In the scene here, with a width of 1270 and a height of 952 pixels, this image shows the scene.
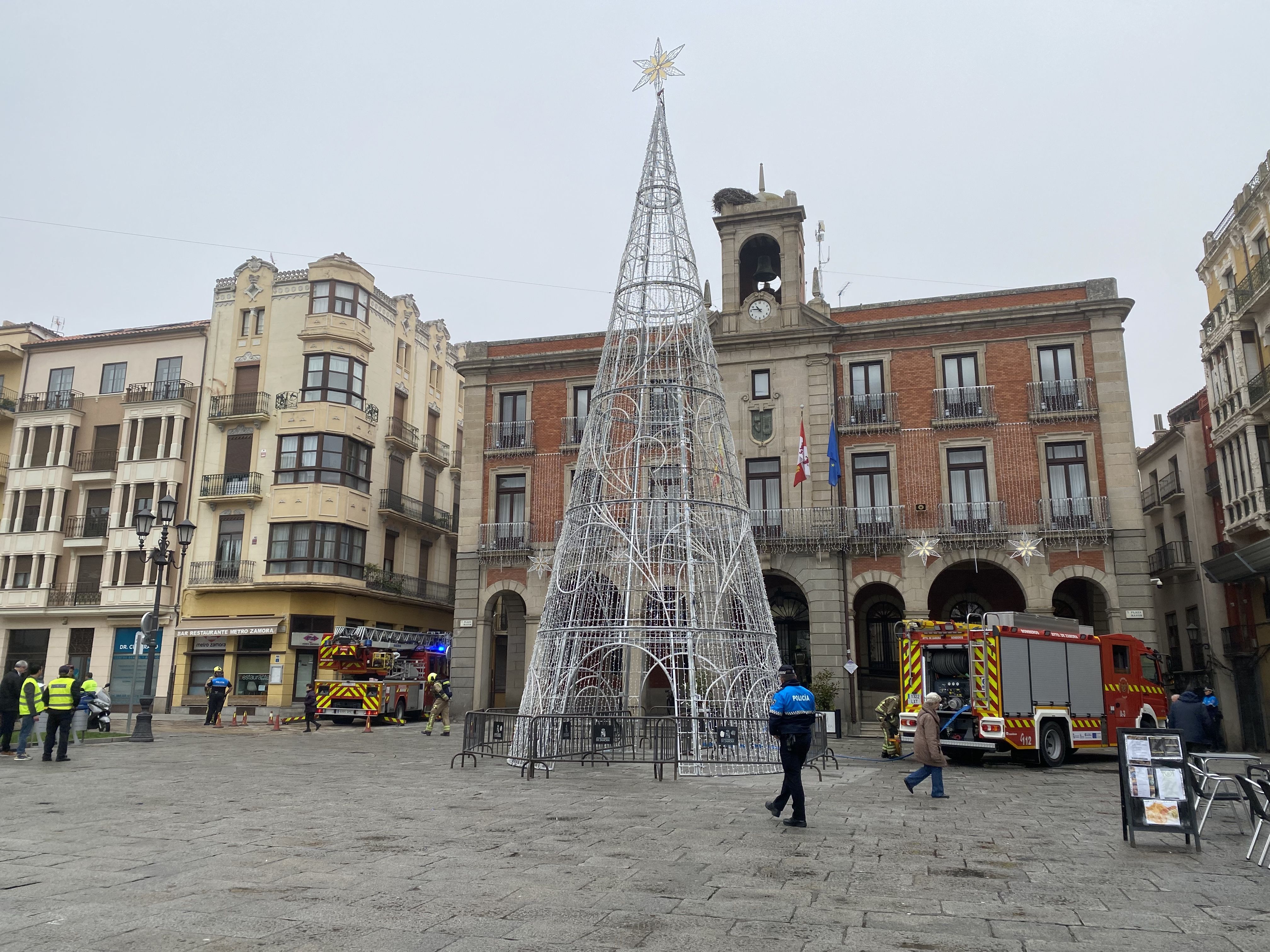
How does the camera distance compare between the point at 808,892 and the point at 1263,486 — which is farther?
the point at 1263,486

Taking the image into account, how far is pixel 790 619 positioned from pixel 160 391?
2804cm

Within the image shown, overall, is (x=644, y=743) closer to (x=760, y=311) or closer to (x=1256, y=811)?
(x=1256, y=811)

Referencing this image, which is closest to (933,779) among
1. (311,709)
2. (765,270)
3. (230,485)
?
(311,709)

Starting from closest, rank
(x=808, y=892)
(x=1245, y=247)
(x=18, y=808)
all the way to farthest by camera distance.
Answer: (x=808, y=892), (x=18, y=808), (x=1245, y=247)

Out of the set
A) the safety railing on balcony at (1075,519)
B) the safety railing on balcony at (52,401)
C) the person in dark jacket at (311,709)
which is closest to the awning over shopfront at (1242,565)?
the safety railing on balcony at (1075,519)

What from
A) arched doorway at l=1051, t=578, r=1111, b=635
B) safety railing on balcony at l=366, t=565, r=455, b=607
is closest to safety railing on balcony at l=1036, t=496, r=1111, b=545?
arched doorway at l=1051, t=578, r=1111, b=635

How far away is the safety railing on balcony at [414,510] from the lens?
40.4 meters

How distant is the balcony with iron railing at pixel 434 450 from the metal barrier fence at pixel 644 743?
27.6 meters

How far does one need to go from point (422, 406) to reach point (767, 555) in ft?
70.3

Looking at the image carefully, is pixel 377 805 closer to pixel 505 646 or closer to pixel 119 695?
pixel 505 646

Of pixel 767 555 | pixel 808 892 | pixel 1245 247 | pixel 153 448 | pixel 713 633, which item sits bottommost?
pixel 808 892

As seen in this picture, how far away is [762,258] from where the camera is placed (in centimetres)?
3212

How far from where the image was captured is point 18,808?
36.7ft

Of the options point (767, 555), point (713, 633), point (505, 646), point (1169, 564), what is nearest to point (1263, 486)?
point (1169, 564)
